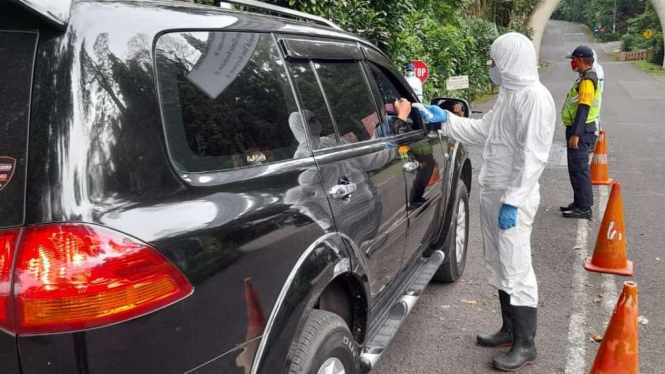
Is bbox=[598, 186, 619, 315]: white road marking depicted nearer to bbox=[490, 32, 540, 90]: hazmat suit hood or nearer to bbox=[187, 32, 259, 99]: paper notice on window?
bbox=[490, 32, 540, 90]: hazmat suit hood

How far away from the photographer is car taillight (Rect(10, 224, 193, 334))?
1.40 metres

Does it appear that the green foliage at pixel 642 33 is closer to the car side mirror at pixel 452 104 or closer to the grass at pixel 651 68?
the grass at pixel 651 68

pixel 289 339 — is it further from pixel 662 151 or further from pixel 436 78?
pixel 436 78

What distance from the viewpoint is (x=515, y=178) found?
3.32 metres

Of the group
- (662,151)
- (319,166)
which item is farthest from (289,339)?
(662,151)

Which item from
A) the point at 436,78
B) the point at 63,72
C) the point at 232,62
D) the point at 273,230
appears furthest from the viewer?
the point at 436,78

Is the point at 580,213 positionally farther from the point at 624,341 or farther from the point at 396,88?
the point at 624,341

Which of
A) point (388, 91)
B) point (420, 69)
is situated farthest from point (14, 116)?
point (420, 69)

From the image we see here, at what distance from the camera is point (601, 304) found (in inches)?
172

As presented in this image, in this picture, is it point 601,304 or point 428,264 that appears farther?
point 601,304

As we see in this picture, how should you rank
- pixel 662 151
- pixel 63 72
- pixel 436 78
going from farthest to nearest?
pixel 436 78 < pixel 662 151 < pixel 63 72

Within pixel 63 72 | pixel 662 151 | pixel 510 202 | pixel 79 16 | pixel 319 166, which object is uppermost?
pixel 79 16

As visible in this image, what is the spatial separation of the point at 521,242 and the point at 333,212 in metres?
1.55

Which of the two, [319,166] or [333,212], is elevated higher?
[319,166]
